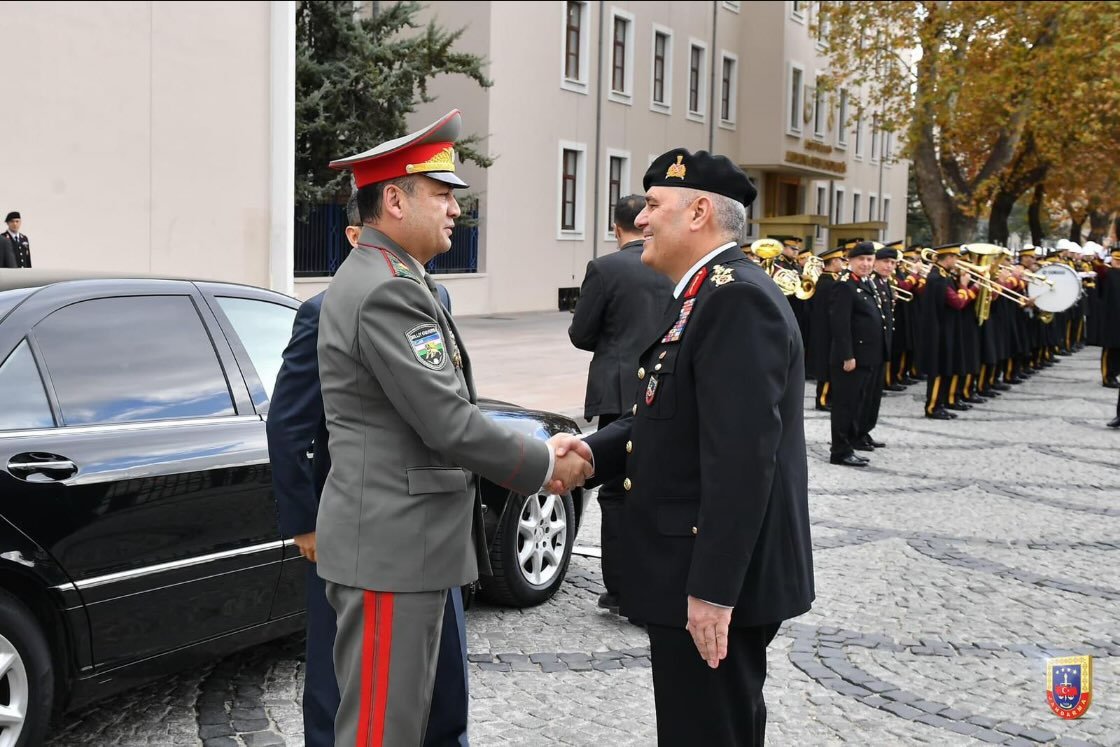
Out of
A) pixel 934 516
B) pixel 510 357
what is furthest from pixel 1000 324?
pixel 934 516

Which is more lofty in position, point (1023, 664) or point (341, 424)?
point (341, 424)

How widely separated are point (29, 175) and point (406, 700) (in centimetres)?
1430

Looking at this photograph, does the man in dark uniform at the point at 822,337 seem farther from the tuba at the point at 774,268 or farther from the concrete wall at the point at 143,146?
the concrete wall at the point at 143,146

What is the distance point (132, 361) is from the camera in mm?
4273

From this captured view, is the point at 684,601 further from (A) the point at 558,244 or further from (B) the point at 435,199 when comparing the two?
(A) the point at 558,244

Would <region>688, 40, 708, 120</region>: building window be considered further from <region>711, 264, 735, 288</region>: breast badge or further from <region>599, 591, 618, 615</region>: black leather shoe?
<region>711, 264, 735, 288</region>: breast badge

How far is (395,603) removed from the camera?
119 inches

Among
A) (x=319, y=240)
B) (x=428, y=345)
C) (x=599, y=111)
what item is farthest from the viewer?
(x=599, y=111)

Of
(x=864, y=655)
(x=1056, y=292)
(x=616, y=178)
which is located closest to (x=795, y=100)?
(x=616, y=178)

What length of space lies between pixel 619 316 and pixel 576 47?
27735 millimetres

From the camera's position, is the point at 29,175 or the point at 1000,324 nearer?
the point at 29,175

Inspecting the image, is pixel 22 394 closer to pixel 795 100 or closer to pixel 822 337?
pixel 822 337

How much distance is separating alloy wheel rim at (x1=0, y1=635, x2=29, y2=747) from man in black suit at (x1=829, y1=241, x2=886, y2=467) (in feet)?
28.0

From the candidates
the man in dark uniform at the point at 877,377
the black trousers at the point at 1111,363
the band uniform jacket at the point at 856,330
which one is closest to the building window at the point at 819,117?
the black trousers at the point at 1111,363
